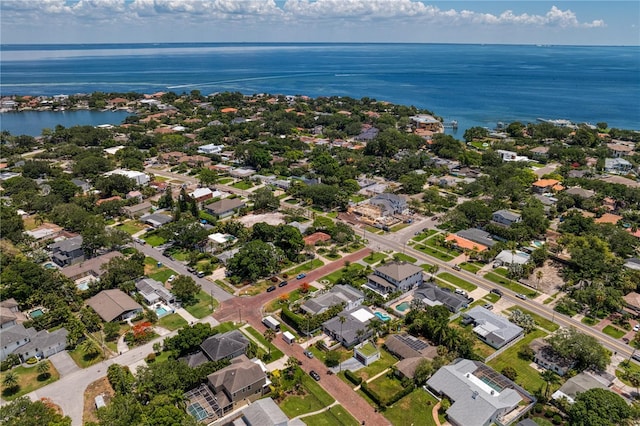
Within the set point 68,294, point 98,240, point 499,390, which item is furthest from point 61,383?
point 499,390

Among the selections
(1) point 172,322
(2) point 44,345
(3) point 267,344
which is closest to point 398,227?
(3) point 267,344

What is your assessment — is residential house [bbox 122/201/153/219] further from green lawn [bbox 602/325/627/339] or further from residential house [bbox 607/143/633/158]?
residential house [bbox 607/143/633/158]

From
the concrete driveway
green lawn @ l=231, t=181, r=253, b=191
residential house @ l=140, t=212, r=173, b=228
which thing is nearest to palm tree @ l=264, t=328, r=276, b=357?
the concrete driveway

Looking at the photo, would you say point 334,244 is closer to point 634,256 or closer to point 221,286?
point 221,286

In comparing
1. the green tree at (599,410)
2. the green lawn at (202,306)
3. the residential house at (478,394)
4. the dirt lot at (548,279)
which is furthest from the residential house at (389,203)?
the green tree at (599,410)

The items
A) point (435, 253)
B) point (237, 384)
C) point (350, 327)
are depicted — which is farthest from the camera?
point (435, 253)

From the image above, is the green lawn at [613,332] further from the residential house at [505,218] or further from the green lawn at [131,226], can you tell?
the green lawn at [131,226]

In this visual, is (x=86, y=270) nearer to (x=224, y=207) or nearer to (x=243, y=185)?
(x=224, y=207)
